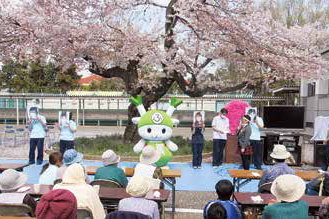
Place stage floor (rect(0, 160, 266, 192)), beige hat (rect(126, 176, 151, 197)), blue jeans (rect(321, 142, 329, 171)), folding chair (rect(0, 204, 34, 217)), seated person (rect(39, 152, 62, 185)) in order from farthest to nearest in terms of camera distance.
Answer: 1. blue jeans (rect(321, 142, 329, 171))
2. stage floor (rect(0, 160, 266, 192))
3. seated person (rect(39, 152, 62, 185))
4. folding chair (rect(0, 204, 34, 217))
5. beige hat (rect(126, 176, 151, 197))

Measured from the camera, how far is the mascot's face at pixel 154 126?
27.7ft

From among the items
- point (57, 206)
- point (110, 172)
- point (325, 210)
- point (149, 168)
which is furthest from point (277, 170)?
point (57, 206)

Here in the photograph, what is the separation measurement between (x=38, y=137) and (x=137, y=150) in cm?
300

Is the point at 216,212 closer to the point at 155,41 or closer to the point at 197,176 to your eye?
the point at 197,176

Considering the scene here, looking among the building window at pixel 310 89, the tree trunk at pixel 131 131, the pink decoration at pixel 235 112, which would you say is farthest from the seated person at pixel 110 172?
the building window at pixel 310 89

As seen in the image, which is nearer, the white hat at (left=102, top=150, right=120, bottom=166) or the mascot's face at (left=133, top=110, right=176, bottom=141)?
the white hat at (left=102, top=150, right=120, bottom=166)

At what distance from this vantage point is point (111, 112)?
1059 inches

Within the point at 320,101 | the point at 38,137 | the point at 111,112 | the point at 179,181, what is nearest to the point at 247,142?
the point at 179,181

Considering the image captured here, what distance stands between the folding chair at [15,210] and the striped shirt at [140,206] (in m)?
0.96

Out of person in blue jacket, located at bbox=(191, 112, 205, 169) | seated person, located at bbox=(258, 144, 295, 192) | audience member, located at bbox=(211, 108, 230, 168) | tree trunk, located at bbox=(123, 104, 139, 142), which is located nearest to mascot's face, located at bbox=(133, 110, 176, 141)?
person in blue jacket, located at bbox=(191, 112, 205, 169)

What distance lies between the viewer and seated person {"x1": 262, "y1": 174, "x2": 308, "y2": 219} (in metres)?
3.23

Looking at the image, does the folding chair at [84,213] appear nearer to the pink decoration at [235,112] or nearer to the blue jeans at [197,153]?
the blue jeans at [197,153]

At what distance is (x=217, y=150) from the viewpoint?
978 cm

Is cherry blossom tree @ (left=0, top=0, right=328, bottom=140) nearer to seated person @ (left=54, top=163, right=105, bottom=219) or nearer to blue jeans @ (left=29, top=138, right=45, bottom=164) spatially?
blue jeans @ (left=29, top=138, right=45, bottom=164)
